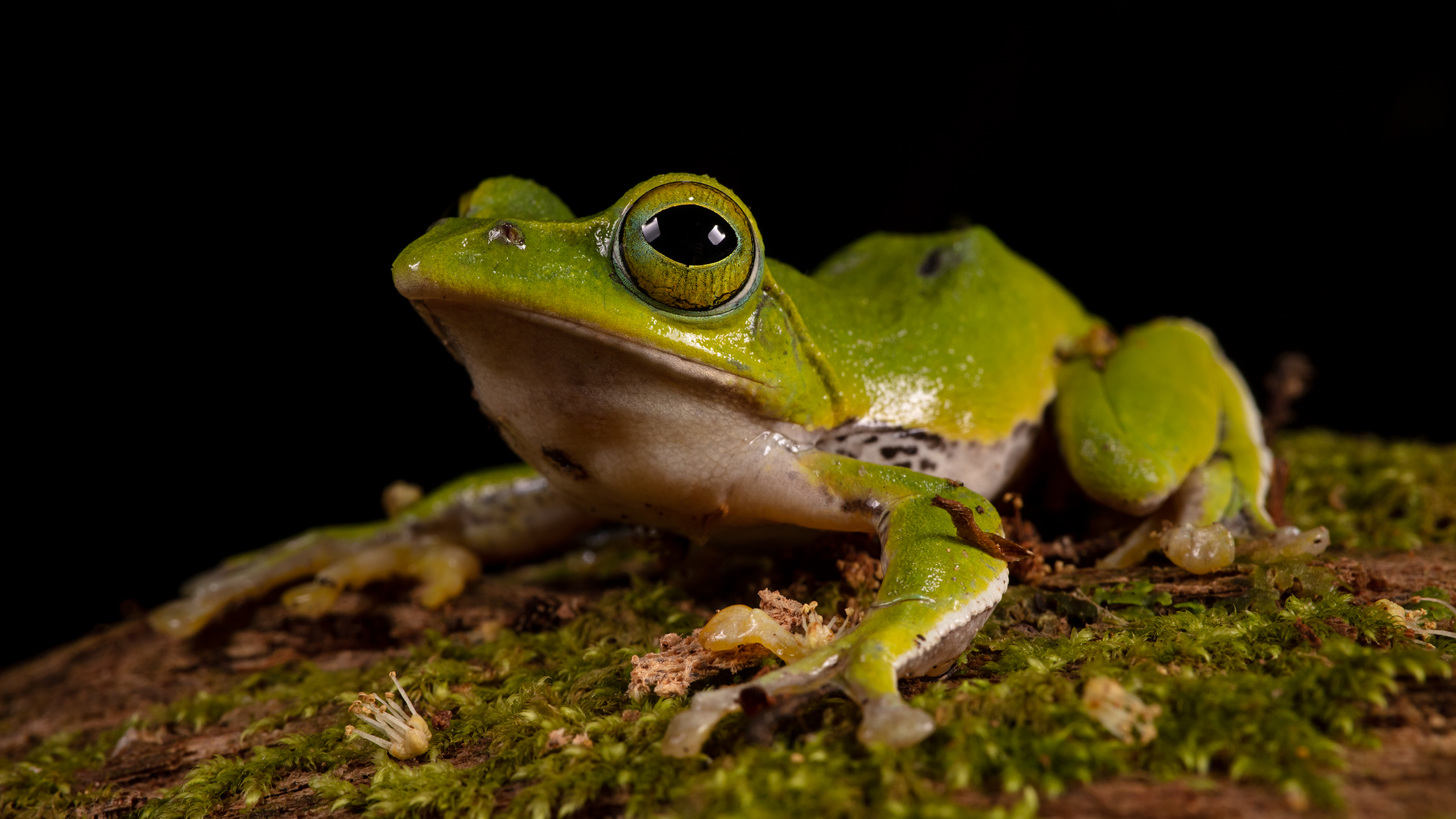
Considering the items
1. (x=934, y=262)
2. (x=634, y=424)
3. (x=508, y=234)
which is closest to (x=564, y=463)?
(x=634, y=424)

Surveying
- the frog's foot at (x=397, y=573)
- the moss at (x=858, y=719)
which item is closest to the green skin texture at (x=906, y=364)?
the moss at (x=858, y=719)

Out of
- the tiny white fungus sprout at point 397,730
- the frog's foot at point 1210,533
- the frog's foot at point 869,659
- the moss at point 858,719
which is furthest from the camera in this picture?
→ the frog's foot at point 1210,533

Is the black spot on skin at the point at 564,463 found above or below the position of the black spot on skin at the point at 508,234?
below

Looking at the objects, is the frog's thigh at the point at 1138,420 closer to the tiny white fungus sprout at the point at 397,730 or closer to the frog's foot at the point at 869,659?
the frog's foot at the point at 869,659

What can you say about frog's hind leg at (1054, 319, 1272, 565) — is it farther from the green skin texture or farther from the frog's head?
the frog's head

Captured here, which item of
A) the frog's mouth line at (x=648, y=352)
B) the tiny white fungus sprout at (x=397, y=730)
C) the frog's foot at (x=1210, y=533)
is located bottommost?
the tiny white fungus sprout at (x=397, y=730)

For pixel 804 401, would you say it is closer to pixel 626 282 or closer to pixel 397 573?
pixel 626 282

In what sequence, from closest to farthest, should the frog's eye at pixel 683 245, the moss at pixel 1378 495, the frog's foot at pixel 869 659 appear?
the frog's foot at pixel 869 659 < the frog's eye at pixel 683 245 < the moss at pixel 1378 495

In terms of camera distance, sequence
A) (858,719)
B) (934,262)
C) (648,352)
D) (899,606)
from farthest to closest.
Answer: (934,262), (648,352), (899,606), (858,719)
